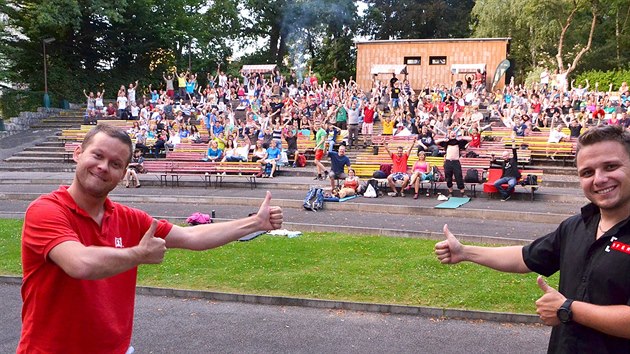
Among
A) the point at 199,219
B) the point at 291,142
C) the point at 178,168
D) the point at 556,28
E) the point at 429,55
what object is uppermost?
the point at 556,28

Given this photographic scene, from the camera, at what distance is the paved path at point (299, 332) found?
6.32 m

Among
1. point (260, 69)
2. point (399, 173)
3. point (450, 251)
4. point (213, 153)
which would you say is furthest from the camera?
point (260, 69)

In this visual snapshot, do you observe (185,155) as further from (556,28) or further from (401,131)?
(556,28)

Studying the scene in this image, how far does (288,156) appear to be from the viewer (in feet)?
69.5

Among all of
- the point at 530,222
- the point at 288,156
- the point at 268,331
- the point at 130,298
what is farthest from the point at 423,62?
the point at 130,298

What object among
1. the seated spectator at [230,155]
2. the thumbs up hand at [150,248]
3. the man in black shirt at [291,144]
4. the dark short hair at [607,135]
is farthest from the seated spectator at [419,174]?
the thumbs up hand at [150,248]

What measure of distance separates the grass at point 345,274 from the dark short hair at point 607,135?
16.7ft

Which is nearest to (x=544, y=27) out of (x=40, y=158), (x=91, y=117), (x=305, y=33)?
(x=305, y=33)

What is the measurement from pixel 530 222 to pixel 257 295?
7.67 metres

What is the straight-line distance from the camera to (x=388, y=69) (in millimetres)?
32969

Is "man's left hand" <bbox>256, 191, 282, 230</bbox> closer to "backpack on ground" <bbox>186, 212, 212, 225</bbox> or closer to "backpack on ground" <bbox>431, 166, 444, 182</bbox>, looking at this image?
"backpack on ground" <bbox>186, 212, 212, 225</bbox>

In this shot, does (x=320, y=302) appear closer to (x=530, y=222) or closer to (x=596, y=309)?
(x=596, y=309)

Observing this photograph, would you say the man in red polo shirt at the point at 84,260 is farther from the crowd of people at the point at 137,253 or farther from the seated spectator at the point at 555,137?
the seated spectator at the point at 555,137

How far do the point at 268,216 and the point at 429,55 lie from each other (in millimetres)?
31637
